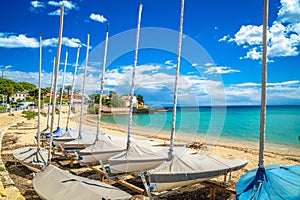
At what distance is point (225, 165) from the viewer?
6.29m

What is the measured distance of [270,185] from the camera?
3.93 metres

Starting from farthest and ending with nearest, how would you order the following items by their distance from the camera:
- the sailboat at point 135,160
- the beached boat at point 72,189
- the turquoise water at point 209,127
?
the turquoise water at point 209,127
the sailboat at point 135,160
the beached boat at point 72,189

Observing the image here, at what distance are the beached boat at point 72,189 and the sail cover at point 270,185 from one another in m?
2.06

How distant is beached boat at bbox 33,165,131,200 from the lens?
4262 millimetres

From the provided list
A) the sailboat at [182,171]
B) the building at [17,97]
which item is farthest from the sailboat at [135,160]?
the building at [17,97]

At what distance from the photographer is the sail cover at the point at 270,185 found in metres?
3.74

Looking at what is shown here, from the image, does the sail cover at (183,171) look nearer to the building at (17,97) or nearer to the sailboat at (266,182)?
the sailboat at (266,182)

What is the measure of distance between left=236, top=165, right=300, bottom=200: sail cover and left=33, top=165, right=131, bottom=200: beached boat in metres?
2.06

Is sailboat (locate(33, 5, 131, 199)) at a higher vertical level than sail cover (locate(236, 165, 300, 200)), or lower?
lower

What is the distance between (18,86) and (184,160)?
237 feet

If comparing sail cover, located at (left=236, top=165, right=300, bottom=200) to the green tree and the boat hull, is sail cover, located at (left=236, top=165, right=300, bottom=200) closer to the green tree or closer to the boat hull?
the boat hull

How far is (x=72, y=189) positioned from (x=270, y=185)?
3.47 m

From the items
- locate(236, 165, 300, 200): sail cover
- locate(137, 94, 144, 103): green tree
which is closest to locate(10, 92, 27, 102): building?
locate(137, 94, 144, 103): green tree

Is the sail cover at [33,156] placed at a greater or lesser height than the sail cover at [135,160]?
lesser
